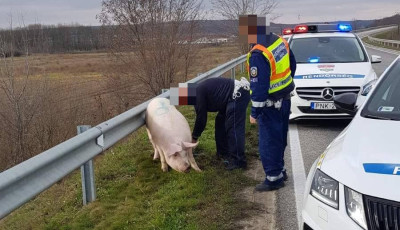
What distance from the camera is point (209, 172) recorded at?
5.55 m

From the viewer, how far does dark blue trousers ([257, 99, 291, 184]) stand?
5055 mm

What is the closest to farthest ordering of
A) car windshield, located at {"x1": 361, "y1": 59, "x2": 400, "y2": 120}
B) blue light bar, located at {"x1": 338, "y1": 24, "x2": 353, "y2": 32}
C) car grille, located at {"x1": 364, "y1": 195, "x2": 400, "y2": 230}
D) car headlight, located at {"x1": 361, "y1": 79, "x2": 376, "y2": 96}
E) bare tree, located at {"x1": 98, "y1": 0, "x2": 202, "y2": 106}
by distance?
1. car grille, located at {"x1": 364, "y1": 195, "x2": 400, "y2": 230}
2. car windshield, located at {"x1": 361, "y1": 59, "x2": 400, "y2": 120}
3. car headlight, located at {"x1": 361, "y1": 79, "x2": 376, "y2": 96}
4. blue light bar, located at {"x1": 338, "y1": 24, "x2": 353, "y2": 32}
5. bare tree, located at {"x1": 98, "y1": 0, "x2": 202, "y2": 106}

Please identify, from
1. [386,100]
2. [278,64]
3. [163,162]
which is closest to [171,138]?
[163,162]

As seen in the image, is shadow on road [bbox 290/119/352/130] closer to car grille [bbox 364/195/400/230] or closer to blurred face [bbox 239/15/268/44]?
blurred face [bbox 239/15/268/44]

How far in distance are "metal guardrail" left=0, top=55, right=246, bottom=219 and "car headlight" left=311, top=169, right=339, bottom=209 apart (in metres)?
1.94

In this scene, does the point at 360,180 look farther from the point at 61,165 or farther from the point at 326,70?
the point at 326,70

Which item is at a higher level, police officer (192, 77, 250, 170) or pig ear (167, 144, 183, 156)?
police officer (192, 77, 250, 170)

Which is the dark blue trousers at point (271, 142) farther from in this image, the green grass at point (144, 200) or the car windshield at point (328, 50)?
the car windshield at point (328, 50)

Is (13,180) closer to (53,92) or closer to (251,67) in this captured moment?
(251,67)

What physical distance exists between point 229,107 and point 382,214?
3256mm

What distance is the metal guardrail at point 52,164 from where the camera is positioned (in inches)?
118

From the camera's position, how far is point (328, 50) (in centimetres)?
940

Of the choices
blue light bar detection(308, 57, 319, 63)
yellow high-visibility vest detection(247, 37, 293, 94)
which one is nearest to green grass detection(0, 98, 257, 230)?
yellow high-visibility vest detection(247, 37, 293, 94)

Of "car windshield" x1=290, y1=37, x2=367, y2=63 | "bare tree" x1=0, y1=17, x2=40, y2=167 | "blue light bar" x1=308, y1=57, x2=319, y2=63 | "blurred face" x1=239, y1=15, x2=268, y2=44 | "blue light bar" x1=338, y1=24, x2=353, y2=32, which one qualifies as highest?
"blue light bar" x1=338, y1=24, x2=353, y2=32
